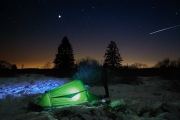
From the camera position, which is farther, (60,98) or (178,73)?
(178,73)

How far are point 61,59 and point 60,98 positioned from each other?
37525 mm

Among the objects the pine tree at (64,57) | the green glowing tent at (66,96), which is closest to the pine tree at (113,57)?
the pine tree at (64,57)

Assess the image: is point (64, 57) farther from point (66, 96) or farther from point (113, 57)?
point (66, 96)

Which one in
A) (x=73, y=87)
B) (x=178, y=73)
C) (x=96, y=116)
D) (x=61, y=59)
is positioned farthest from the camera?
(x=61, y=59)

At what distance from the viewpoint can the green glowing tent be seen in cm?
882

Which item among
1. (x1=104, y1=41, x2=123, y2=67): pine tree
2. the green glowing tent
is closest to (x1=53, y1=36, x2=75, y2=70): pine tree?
(x1=104, y1=41, x2=123, y2=67): pine tree

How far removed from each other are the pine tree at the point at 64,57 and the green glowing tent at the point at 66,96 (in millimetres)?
35769

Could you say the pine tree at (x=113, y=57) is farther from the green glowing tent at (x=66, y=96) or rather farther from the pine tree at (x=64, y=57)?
A: the green glowing tent at (x=66, y=96)

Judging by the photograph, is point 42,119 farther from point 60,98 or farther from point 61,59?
point 61,59

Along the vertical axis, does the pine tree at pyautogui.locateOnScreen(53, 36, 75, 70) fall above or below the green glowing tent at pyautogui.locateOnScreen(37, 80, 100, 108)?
above

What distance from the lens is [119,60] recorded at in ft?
166

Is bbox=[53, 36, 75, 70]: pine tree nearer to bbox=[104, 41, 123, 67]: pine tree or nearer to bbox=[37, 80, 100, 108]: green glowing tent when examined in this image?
bbox=[104, 41, 123, 67]: pine tree

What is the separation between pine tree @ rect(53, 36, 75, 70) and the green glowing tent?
35.8m

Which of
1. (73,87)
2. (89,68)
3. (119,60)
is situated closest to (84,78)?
(89,68)
